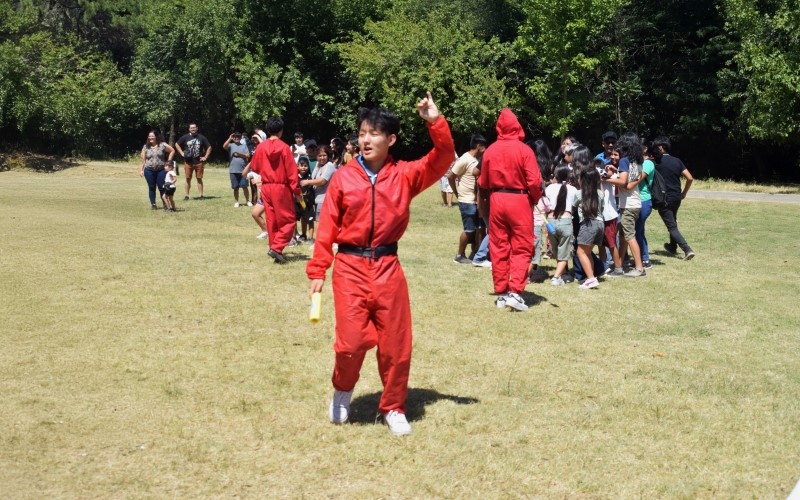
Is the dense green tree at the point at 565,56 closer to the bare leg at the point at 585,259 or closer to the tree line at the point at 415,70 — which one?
the tree line at the point at 415,70

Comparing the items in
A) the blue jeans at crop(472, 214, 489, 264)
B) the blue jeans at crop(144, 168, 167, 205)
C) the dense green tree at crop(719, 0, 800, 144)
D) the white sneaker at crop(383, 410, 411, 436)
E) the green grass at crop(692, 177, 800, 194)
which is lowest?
the white sneaker at crop(383, 410, 411, 436)

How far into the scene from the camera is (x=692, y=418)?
6.72 metres

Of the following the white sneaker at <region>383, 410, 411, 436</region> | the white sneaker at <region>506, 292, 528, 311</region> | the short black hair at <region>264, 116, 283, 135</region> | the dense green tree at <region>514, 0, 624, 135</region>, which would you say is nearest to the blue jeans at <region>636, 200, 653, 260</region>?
the white sneaker at <region>506, 292, 528, 311</region>

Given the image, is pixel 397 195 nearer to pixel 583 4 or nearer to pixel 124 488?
pixel 124 488

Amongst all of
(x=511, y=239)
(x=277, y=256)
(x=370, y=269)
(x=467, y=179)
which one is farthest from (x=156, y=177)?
(x=370, y=269)

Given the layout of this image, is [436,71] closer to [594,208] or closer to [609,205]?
[609,205]

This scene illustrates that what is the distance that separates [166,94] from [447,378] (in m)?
37.9

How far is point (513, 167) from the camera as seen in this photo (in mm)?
10430

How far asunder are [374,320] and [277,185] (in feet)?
24.8

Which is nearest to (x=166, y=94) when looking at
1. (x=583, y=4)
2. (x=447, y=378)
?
(x=583, y=4)

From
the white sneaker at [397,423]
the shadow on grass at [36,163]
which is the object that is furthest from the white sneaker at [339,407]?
the shadow on grass at [36,163]

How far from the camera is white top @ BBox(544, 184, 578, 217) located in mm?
11719

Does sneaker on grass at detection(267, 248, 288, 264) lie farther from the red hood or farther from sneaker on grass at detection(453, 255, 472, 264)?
the red hood

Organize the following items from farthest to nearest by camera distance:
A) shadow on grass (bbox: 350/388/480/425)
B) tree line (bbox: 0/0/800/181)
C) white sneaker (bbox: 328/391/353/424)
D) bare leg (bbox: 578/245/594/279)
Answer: tree line (bbox: 0/0/800/181), bare leg (bbox: 578/245/594/279), shadow on grass (bbox: 350/388/480/425), white sneaker (bbox: 328/391/353/424)
